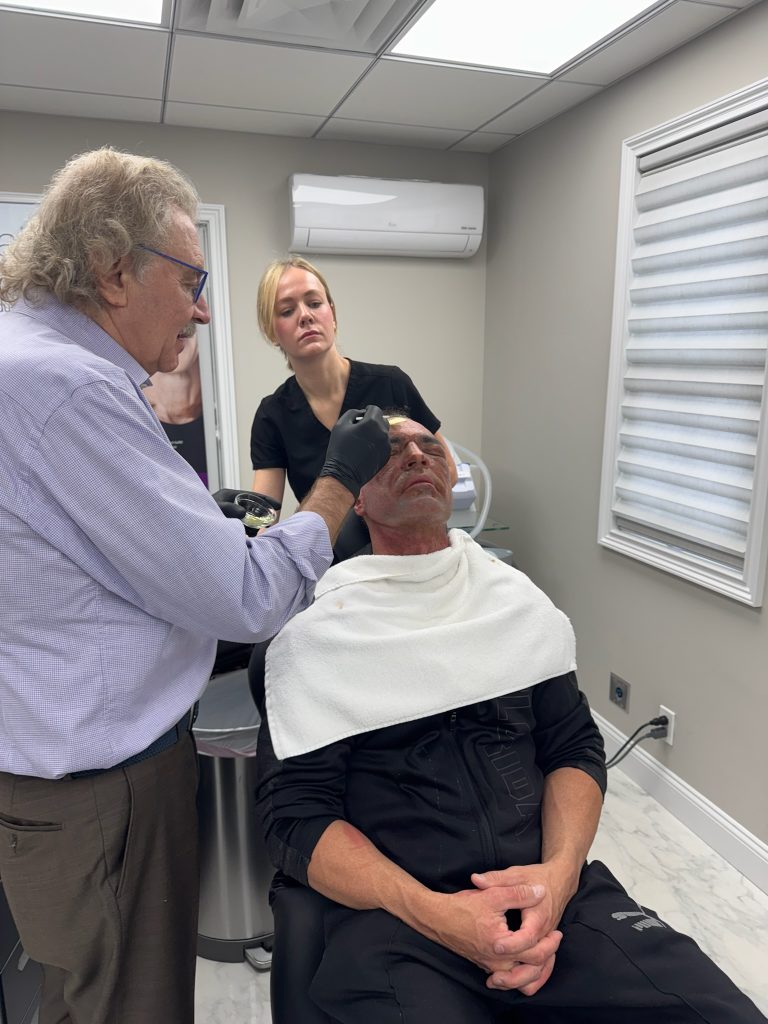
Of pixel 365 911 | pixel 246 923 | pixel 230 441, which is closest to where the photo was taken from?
pixel 365 911

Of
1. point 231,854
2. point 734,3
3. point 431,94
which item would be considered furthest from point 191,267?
point 431,94

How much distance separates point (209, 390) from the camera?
10.3 feet

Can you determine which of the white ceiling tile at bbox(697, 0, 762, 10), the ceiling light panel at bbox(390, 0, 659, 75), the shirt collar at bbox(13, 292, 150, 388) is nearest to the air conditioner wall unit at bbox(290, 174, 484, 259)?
the ceiling light panel at bbox(390, 0, 659, 75)

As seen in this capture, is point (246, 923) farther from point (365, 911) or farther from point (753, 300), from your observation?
point (753, 300)

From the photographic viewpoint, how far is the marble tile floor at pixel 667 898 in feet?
5.58

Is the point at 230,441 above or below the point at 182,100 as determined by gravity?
below

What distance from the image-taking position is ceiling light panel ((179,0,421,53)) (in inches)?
72.9

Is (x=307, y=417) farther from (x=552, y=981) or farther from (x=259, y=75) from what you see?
(x=552, y=981)

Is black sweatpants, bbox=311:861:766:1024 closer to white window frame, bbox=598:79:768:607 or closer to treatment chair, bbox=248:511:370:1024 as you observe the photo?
treatment chair, bbox=248:511:370:1024

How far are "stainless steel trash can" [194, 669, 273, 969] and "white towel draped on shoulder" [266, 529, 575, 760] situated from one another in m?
0.43

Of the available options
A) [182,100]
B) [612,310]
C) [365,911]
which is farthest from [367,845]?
[182,100]

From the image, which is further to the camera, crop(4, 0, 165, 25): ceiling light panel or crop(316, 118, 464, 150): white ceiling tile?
crop(316, 118, 464, 150): white ceiling tile

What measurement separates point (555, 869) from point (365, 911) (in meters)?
0.33

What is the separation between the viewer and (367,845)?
121cm
